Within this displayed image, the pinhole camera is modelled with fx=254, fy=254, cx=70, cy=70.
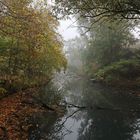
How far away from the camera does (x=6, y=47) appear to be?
1720 cm

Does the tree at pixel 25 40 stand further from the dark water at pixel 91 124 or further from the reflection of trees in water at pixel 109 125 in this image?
the reflection of trees in water at pixel 109 125

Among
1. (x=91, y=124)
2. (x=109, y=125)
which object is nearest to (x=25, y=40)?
(x=91, y=124)

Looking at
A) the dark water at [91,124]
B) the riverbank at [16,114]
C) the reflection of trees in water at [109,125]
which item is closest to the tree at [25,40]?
the riverbank at [16,114]

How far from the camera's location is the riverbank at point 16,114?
401 inches

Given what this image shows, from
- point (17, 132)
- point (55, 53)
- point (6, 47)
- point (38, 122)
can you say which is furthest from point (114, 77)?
point (17, 132)

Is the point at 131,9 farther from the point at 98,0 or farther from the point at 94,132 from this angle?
the point at 94,132

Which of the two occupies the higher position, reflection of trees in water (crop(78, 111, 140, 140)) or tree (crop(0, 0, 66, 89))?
tree (crop(0, 0, 66, 89))

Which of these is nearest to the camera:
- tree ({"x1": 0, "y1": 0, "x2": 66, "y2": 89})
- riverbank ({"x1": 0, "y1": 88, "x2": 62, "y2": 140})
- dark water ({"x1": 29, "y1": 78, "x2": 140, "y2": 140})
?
riverbank ({"x1": 0, "y1": 88, "x2": 62, "y2": 140})

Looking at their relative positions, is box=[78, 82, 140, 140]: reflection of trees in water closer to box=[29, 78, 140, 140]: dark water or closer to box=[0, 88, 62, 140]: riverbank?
box=[29, 78, 140, 140]: dark water

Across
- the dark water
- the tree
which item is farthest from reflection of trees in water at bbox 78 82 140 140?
the tree

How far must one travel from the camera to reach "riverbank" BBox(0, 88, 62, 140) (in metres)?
10.2

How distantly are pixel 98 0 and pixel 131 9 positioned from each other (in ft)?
6.93

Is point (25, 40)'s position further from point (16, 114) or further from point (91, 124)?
point (91, 124)

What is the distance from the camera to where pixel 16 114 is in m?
13.2
